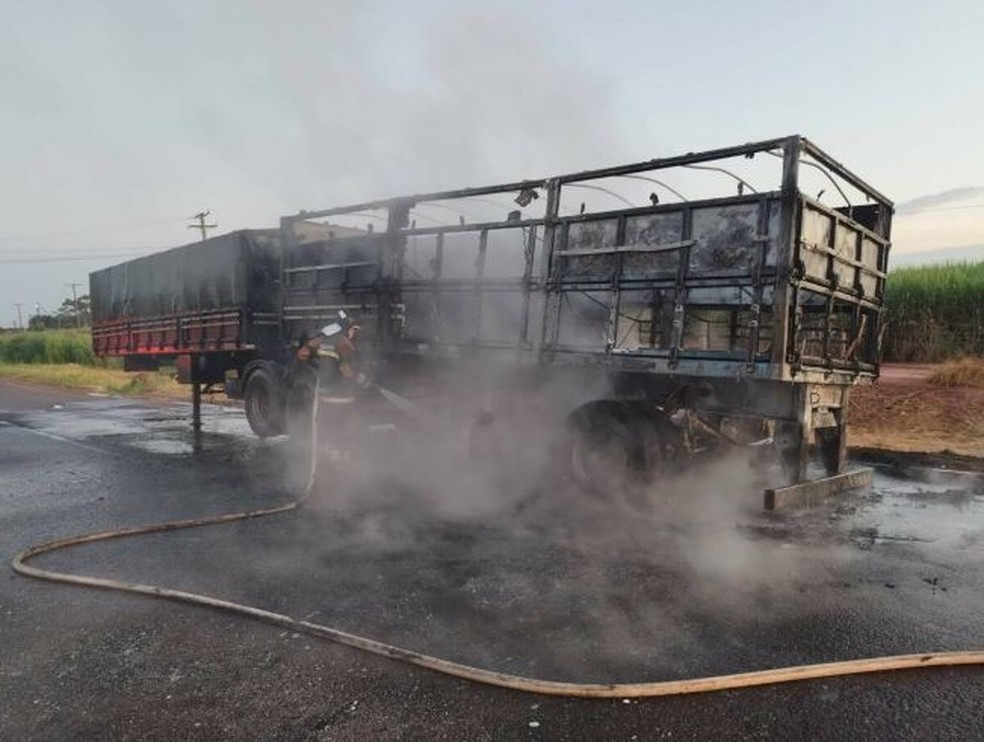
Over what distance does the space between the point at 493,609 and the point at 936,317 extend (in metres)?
19.0

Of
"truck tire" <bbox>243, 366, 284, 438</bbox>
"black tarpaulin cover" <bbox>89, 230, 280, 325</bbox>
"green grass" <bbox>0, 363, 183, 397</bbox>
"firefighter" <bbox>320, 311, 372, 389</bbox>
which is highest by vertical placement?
"black tarpaulin cover" <bbox>89, 230, 280, 325</bbox>

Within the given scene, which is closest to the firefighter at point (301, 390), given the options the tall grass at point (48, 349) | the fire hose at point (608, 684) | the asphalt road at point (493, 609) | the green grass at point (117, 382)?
the asphalt road at point (493, 609)

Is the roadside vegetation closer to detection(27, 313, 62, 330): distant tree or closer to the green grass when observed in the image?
the green grass

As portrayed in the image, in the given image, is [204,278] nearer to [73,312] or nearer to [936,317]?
[936,317]

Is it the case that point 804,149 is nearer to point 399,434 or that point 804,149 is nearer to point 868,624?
point 868,624

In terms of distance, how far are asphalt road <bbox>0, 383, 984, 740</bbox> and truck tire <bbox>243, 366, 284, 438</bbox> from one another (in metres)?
2.45

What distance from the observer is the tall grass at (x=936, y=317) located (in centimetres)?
1788

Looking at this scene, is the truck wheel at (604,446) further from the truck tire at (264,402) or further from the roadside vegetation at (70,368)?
the roadside vegetation at (70,368)

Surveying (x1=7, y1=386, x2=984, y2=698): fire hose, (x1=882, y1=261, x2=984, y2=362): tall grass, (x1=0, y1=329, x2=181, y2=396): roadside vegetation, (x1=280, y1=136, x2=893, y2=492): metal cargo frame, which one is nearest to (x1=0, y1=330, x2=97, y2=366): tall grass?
(x1=0, y1=329, x2=181, y2=396): roadside vegetation

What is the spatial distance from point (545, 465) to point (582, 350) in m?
1.31

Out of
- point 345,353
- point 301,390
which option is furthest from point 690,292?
point 301,390

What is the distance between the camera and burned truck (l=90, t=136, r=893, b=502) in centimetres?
546

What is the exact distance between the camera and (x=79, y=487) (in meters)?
7.21

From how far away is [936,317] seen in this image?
1864 cm
